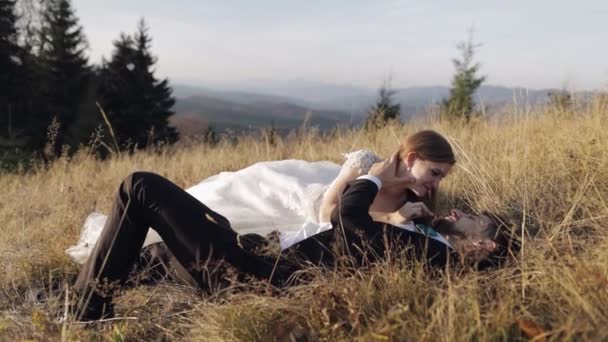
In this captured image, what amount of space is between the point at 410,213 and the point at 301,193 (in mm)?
941

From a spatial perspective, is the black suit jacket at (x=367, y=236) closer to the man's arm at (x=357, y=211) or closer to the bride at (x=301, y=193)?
the man's arm at (x=357, y=211)

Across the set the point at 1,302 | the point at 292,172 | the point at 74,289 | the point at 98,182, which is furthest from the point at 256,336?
the point at 98,182

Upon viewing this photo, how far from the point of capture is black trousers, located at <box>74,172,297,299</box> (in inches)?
91.8

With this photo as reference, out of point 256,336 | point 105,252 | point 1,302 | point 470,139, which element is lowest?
point 1,302

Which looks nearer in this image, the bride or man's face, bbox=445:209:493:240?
man's face, bbox=445:209:493:240

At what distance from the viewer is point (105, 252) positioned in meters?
2.31

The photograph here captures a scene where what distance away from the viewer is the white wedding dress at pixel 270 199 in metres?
2.88

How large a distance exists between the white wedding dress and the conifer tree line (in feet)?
58.0

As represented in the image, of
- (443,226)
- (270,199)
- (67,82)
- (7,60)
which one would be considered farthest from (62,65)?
(443,226)

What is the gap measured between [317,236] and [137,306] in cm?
95

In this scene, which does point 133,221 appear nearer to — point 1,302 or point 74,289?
point 74,289

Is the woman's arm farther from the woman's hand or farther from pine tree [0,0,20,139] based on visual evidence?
pine tree [0,0,20,139]

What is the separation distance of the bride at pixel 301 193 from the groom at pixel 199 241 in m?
0.26

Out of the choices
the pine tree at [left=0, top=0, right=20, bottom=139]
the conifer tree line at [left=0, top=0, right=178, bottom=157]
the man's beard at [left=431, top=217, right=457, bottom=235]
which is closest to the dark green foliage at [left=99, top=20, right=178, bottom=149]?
the conifer tree line at [left=0, top=0, right=178, bottom=157]
